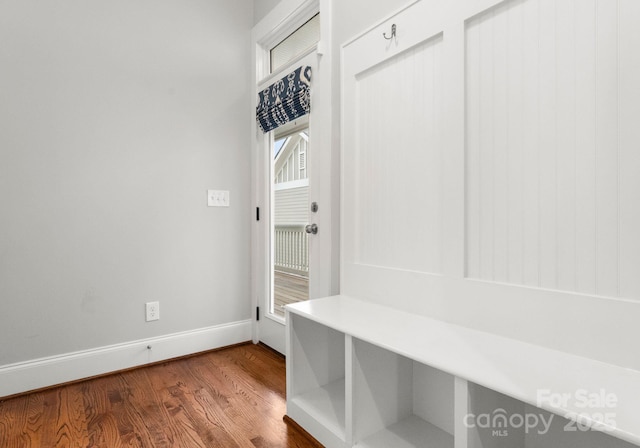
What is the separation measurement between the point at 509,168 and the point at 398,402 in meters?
0.95

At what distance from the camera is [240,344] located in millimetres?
2584

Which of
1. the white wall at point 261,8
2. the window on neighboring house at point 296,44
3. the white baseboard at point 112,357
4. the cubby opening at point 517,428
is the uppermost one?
the white wall at point 261,8

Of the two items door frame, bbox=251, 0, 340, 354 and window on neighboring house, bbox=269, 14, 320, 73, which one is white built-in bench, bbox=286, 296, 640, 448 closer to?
door frame, bbox=251, 0, 340, 354

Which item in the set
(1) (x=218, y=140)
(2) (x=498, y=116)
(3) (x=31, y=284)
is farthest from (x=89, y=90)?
(2) (x=498, y=116)

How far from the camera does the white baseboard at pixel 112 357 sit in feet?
6.14

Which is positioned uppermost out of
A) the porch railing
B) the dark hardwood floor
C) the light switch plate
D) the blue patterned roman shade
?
the blue patterned roman shade

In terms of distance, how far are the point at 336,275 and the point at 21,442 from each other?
150 cm

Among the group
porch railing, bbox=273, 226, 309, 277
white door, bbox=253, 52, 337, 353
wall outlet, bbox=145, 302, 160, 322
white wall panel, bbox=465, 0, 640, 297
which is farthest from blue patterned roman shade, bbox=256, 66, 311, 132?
wall outlet, bbox=145, 302, 160, 322

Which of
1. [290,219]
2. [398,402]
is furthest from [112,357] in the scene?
[398,402]

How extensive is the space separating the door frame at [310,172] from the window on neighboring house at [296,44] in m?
0.03

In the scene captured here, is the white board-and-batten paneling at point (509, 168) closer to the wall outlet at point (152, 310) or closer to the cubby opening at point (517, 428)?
the cubby opening at point (517, 428)

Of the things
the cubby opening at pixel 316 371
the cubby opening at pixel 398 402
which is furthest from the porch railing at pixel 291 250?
the cubby opening at pixel 398 402

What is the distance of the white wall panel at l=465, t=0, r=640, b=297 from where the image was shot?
897mm

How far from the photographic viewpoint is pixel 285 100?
2.16m
